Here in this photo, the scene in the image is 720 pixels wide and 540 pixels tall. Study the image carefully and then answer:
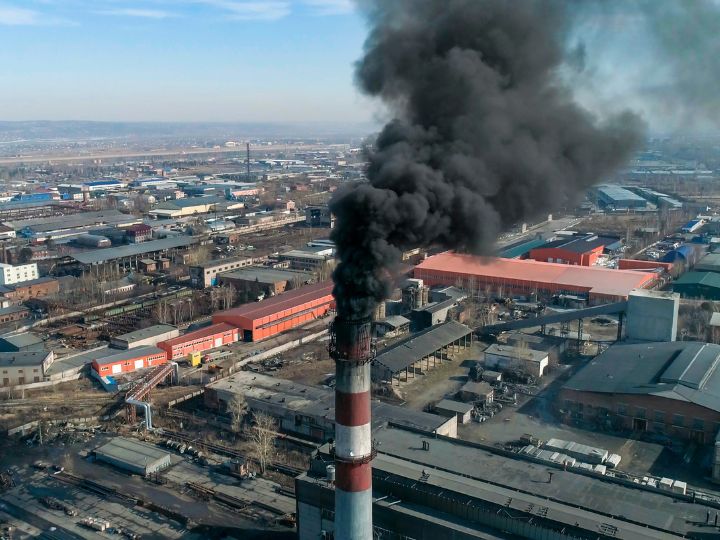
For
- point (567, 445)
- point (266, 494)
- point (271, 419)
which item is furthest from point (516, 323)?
point (266, 494)

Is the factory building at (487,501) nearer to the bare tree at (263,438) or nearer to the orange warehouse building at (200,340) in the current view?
the bare tree at (263,438)

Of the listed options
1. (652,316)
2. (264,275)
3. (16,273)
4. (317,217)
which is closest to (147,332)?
(264,275)

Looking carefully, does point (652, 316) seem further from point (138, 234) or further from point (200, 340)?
point (138, 234)

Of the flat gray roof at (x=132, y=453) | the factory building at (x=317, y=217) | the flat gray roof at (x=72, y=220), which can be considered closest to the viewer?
the flat gray roof at (x=132, y=453)

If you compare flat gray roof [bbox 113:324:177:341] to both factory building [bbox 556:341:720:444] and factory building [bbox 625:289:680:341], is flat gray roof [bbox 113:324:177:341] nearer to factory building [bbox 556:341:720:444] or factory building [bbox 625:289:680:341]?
factory building [bbox 556:341:720:444]

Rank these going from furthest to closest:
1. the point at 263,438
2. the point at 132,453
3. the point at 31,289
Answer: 1. the point at 31,289
2. the point at 263,438
3. the point at 132,453

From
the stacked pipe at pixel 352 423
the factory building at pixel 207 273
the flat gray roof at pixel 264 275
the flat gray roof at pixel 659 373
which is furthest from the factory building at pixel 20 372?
the flat gray roof at pixel 659 373

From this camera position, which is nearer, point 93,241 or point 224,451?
point 224,451
